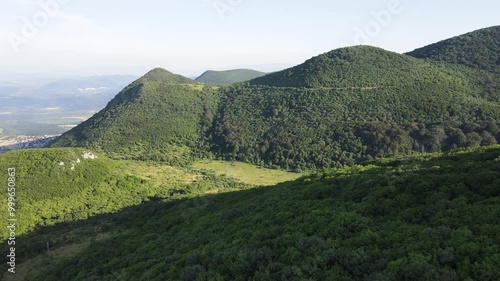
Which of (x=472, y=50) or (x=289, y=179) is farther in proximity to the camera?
(x=472, y=50)

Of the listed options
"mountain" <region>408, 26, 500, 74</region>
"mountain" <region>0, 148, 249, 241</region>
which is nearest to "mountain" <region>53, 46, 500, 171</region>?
"mountain" <region>408, 26, 500, 74</region>

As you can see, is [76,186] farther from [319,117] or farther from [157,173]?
[319,117]

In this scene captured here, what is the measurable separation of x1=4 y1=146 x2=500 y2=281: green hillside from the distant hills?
6353 centimetres

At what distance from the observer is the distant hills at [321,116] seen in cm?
8969

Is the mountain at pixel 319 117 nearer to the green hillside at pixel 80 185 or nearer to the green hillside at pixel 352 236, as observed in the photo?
the green hillside at pixel 80 185

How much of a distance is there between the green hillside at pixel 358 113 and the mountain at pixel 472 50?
330 inches

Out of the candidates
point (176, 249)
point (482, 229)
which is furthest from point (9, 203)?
point (482, 229)

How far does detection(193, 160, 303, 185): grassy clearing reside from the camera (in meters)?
83.8

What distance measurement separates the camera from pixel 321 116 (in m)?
106

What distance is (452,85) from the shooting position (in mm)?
108000

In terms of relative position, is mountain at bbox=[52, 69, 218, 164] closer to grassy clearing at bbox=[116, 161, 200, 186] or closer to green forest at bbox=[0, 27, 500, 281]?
green forest at bbox=[0, 27, 500, 281]

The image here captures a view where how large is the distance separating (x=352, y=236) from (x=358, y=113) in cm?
9379

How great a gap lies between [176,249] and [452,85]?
375 ft

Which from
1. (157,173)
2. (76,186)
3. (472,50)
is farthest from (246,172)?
(472,50)
